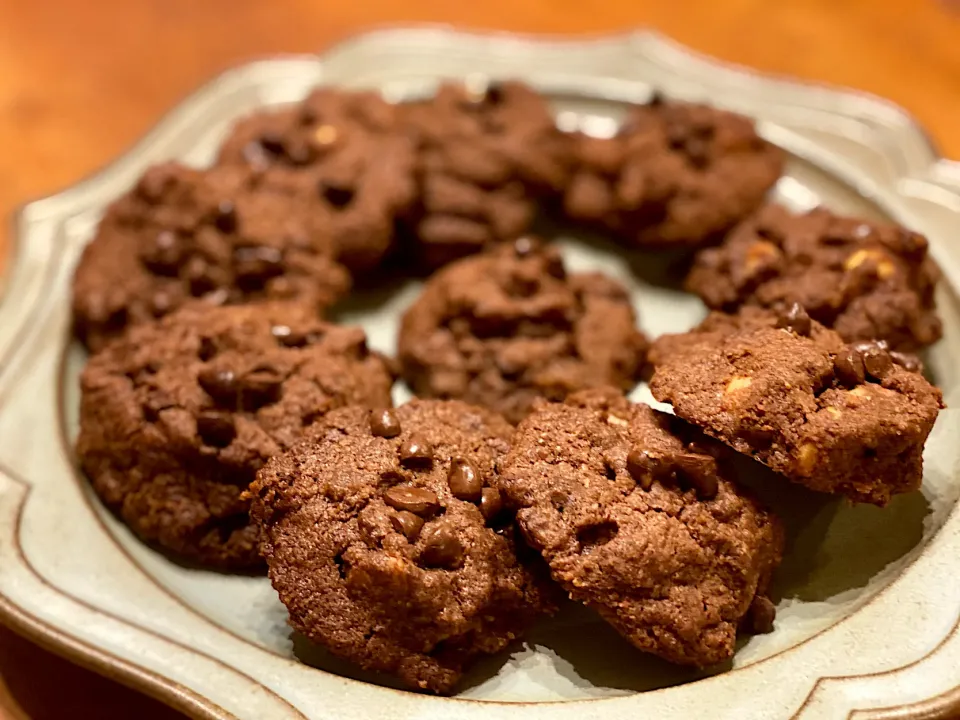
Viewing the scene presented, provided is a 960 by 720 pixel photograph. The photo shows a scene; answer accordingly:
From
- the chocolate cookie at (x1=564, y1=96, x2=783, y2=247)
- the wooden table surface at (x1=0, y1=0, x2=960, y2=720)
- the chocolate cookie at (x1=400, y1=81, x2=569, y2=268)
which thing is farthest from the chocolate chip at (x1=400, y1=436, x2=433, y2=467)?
the wooden table surface at (x1=0, y1=0, x2=960, y2=720)

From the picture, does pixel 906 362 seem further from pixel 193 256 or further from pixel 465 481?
pixel 193 256

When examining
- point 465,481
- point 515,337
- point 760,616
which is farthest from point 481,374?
point 760,616

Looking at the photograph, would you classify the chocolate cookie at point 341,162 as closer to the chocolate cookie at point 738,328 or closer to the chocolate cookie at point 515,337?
the chocolate cookie at point 515,337

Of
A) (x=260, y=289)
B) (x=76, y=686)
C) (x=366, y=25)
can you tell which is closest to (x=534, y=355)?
(x=260, y=289)

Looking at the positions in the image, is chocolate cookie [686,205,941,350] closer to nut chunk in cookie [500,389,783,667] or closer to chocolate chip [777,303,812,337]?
chocolate chip [777,303,812,337]

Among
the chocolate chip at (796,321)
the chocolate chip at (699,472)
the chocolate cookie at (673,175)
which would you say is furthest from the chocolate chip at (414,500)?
the chocolate cookie at (673,175)

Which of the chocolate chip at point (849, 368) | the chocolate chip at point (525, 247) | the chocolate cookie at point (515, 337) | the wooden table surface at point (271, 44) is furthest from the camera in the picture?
the wooden table surface at point (271, 44)

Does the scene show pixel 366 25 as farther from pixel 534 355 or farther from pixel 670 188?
pixel 534 355
